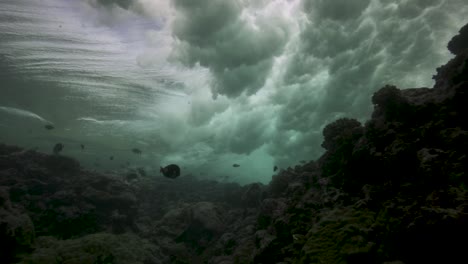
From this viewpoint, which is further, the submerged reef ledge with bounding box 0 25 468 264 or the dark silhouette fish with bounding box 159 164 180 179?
the dark silhouette fish with bounding box 159 164 180 179

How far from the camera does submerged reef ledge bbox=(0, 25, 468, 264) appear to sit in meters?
3.79

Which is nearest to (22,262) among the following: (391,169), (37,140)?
(391,169)

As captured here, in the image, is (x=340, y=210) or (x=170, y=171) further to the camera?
(x=170, y=171)

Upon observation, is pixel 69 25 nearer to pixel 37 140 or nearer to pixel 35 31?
pixel 35 31

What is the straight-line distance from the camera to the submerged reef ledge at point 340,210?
3.79m

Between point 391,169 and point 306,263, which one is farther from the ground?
point 391,169

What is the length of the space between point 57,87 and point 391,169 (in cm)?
2637

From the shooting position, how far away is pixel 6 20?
1504 centimetres

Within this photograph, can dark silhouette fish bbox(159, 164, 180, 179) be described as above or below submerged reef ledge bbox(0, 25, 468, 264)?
above

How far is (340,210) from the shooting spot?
5258 mm

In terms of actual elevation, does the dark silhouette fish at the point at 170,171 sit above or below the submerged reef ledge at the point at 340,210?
above

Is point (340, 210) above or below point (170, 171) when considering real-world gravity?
below

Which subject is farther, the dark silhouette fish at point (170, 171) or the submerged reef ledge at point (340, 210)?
the dark silhouette fish at point (170, 171)

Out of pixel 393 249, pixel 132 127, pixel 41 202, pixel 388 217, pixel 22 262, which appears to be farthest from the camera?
pixel 132 127
